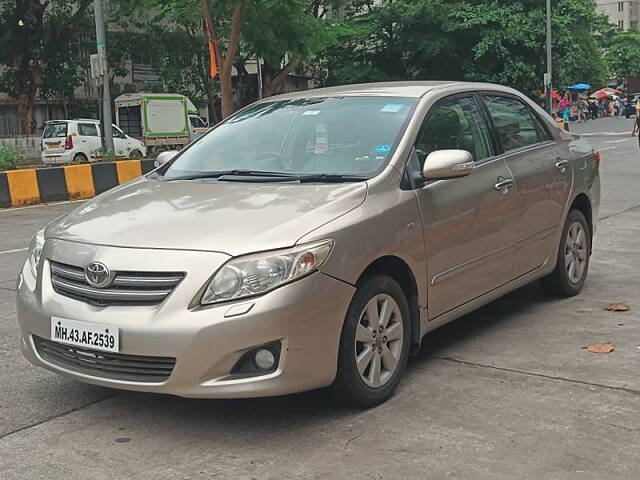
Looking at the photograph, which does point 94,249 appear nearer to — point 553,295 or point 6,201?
point 553,295

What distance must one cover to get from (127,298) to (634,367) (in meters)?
2.73

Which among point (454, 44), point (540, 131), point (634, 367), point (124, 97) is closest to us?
point (634, 367)

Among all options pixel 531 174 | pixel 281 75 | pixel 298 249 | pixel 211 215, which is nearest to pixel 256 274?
pixel 298 249

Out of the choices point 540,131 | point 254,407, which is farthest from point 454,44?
point 254,407

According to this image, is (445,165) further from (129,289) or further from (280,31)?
(280,31)

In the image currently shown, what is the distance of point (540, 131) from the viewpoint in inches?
230

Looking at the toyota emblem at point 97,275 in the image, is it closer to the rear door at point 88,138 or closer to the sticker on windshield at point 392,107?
the sticker on windshield at point 392,107

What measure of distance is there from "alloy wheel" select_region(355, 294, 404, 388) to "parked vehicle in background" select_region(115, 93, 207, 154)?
2647cm

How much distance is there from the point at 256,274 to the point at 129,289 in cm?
55

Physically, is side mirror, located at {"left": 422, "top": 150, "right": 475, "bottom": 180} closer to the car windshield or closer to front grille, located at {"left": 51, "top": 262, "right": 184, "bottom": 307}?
the car windshield

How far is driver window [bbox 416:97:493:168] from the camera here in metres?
4.63

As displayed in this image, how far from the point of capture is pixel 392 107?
186 inches

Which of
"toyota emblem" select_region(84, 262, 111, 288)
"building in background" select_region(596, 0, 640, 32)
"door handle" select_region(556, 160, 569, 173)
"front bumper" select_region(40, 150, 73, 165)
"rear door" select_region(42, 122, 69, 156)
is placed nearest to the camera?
"toyota emblem" select_region(84, 262, 111, 288)

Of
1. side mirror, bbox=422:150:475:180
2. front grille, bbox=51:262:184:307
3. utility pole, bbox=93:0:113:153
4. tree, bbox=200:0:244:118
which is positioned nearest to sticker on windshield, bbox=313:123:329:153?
side mirror, bbox=422:150:475:180
